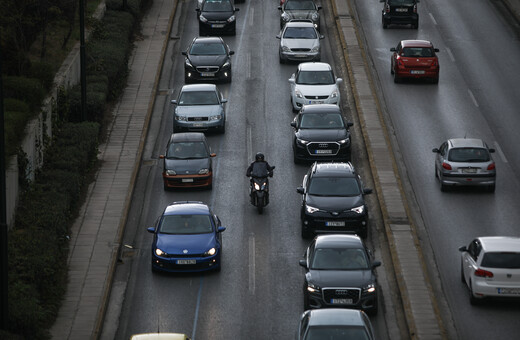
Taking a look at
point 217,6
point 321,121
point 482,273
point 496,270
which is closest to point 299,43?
point 217,6

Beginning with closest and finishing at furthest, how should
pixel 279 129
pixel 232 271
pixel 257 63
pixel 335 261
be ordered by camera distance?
pixel 335 261, pixel 232 271, pixel 279 129, pixel 257 63

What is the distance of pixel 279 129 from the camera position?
132ft

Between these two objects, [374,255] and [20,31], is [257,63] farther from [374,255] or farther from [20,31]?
[374,255]

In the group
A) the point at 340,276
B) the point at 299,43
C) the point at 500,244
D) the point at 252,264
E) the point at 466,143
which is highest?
the point at 500,244

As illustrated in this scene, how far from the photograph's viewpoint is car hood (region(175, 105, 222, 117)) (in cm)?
3891

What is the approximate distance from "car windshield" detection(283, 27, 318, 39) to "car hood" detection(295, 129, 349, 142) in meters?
13.1

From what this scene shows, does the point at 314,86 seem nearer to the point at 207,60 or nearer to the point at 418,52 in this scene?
the point at 207,60

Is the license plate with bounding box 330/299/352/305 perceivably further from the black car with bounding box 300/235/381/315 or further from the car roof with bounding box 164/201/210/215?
the car roof with bounding box 164/201/210/215

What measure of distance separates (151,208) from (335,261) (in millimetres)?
9412

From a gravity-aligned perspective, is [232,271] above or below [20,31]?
below

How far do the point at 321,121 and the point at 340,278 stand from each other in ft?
41.0

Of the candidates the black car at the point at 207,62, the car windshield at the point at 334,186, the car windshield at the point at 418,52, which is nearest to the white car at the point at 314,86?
the black car at the point at 207,62

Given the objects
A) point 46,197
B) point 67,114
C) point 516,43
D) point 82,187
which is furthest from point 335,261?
point 516,43

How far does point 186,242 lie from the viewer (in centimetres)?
2745
